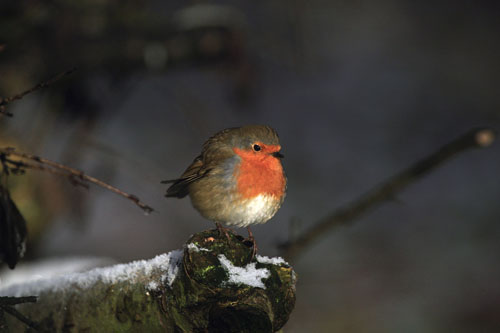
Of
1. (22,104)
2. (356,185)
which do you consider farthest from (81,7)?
(356,185)

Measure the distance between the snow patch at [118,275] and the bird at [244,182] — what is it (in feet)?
2.27

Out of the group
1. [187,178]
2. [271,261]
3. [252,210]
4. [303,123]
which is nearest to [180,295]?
[271,261]

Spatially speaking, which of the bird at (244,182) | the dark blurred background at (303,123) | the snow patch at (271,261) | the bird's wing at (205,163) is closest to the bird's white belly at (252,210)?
the bird at (244,182)

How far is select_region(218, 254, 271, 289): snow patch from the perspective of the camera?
153 cm

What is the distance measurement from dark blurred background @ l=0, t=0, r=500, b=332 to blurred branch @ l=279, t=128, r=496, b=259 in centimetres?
77

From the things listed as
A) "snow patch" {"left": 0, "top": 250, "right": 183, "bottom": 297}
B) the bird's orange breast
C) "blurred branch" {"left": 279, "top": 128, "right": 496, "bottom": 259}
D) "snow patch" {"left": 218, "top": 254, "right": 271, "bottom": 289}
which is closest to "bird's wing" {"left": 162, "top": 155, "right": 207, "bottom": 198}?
the bird's orange breast

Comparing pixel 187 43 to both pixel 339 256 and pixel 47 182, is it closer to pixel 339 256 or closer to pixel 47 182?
pixel 47 182

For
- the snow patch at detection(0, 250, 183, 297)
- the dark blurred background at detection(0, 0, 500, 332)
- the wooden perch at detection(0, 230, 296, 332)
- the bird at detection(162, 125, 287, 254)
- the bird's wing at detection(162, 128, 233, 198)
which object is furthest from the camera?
the dark blurred background at detection(0, 0, 500, 332)

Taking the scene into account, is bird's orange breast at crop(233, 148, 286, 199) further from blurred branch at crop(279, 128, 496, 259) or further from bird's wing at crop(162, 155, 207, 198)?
blurred branch at crop(279, 128, 496, 259)

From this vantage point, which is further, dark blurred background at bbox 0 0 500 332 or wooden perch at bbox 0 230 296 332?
dark blurred background at bbox 0 0 500 332

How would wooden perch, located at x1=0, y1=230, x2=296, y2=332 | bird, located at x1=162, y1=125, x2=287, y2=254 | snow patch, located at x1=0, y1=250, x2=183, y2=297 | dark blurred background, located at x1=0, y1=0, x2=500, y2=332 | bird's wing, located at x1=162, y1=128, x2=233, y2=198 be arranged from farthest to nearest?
dark blurred background, located at x1=0, y1=0, x2=500, y2=332 → bird's wing, located at x1=162, y1=128, x2=233, y2=198 → bird, located at x1=162, y1=125, x2=287, y2=254 → snow patch, located at x1=0, y1=250, x2=183, y2=297 → wooden perch, located at x1=0, y1=230, x2=296, y2=332

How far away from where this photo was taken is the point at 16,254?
61.6 inches

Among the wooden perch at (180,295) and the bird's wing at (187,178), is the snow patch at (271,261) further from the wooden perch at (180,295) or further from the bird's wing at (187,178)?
the bird's wing at (187,178)

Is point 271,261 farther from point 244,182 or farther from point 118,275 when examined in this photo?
point 244,182
